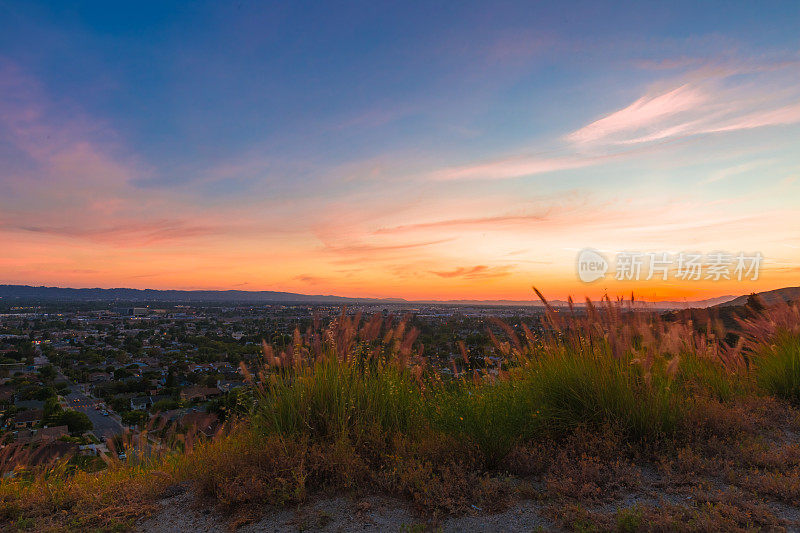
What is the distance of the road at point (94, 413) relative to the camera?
21086 millimetres

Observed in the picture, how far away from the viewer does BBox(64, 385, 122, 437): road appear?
21086mm

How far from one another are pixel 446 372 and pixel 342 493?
7.32 ft

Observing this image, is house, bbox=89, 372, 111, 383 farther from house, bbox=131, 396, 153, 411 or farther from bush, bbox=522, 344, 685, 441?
bush, bbox=522, 344, 685, 441

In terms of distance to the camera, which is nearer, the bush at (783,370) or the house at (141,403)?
the bush at (783,370)

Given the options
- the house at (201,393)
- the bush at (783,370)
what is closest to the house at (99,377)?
the house at (201,393)

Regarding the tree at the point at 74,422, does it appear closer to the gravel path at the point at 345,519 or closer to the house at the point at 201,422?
the house at the point at 201,422

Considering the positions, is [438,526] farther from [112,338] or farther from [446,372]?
[112,338]

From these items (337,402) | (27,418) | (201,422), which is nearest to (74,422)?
(27,418)

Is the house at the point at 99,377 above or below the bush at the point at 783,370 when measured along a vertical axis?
below

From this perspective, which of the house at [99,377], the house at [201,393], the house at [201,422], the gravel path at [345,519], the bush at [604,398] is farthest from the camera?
the house at [99,377]

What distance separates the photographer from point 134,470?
525 centimetres

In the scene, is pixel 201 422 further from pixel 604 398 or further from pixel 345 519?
pixel 604 398

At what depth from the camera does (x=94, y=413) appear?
26.3m

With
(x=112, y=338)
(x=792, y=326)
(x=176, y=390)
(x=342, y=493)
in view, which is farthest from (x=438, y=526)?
(x=112, y=338)
